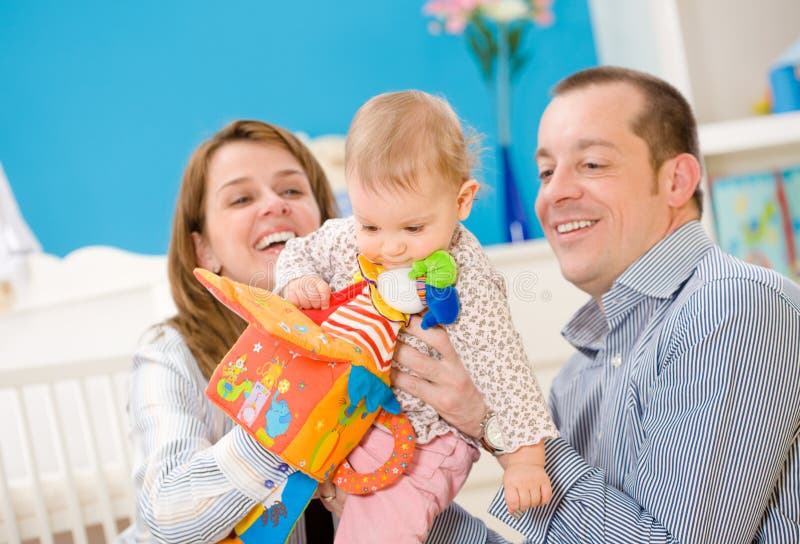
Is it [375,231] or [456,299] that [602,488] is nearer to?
[456,299]

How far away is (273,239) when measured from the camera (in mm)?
1517

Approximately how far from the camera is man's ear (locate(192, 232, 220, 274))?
5.33 feet

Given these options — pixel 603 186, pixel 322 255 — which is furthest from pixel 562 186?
pixel 322 255

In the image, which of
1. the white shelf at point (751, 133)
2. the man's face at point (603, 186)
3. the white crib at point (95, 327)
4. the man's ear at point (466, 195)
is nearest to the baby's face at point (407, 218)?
the man's ear at point (466, 195)

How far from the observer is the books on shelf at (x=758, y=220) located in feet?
8.33

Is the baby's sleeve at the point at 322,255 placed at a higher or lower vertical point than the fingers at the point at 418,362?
higher

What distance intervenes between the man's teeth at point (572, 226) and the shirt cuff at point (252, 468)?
711 mm

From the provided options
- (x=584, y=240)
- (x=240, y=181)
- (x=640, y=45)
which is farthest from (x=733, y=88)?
(x=240, y=181)

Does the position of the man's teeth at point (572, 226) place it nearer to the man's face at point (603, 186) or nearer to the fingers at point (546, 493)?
the man's face at point (603, 186)

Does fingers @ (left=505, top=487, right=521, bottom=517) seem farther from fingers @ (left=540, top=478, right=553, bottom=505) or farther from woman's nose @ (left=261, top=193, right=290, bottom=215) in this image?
woman's nose @ (left=261, top=193, right=290, bottom=215)

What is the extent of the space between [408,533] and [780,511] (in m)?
0.53

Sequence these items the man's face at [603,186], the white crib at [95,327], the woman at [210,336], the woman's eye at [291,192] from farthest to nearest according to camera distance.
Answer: the white crib at [95,327]
the woman's eye at [291,192]
the man's face at [603,186]
the woman at [210,336]

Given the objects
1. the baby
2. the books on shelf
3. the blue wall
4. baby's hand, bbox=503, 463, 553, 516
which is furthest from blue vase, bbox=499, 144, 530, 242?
baby's hand, bbox=503, 463, 553, 516

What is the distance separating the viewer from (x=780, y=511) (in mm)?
1150
